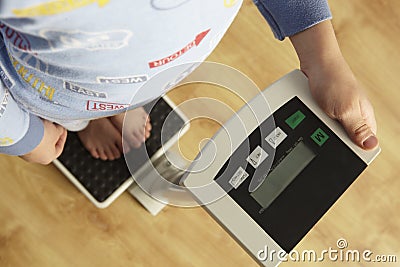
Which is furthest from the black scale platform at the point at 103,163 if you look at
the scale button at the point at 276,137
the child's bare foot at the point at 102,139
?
the scale button at the point at 276,137

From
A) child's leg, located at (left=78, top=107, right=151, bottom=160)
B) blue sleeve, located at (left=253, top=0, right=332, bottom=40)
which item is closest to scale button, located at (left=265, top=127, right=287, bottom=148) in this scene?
blue sleeve, located at (left=253, top=0, right=332, bottom=40)

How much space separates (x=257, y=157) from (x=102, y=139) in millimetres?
417

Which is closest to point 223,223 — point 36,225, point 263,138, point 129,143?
point 263,138

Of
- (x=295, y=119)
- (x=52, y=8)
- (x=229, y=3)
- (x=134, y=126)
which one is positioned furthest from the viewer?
(x=134, y=126)

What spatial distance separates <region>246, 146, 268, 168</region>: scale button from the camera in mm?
590

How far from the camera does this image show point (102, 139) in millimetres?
937

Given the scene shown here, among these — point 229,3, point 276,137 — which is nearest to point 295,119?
point 276,137

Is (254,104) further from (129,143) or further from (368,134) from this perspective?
(129,143)

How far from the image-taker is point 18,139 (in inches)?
25.4

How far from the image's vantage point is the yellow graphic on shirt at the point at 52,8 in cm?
37

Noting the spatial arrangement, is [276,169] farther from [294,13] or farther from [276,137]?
[294,13]

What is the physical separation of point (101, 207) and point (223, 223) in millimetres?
406

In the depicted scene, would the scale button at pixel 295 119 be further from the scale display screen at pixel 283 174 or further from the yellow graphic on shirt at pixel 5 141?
the yellow graphic on shirt at pixel 5 141

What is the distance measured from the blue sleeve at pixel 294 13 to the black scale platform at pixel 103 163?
12.8 inches
